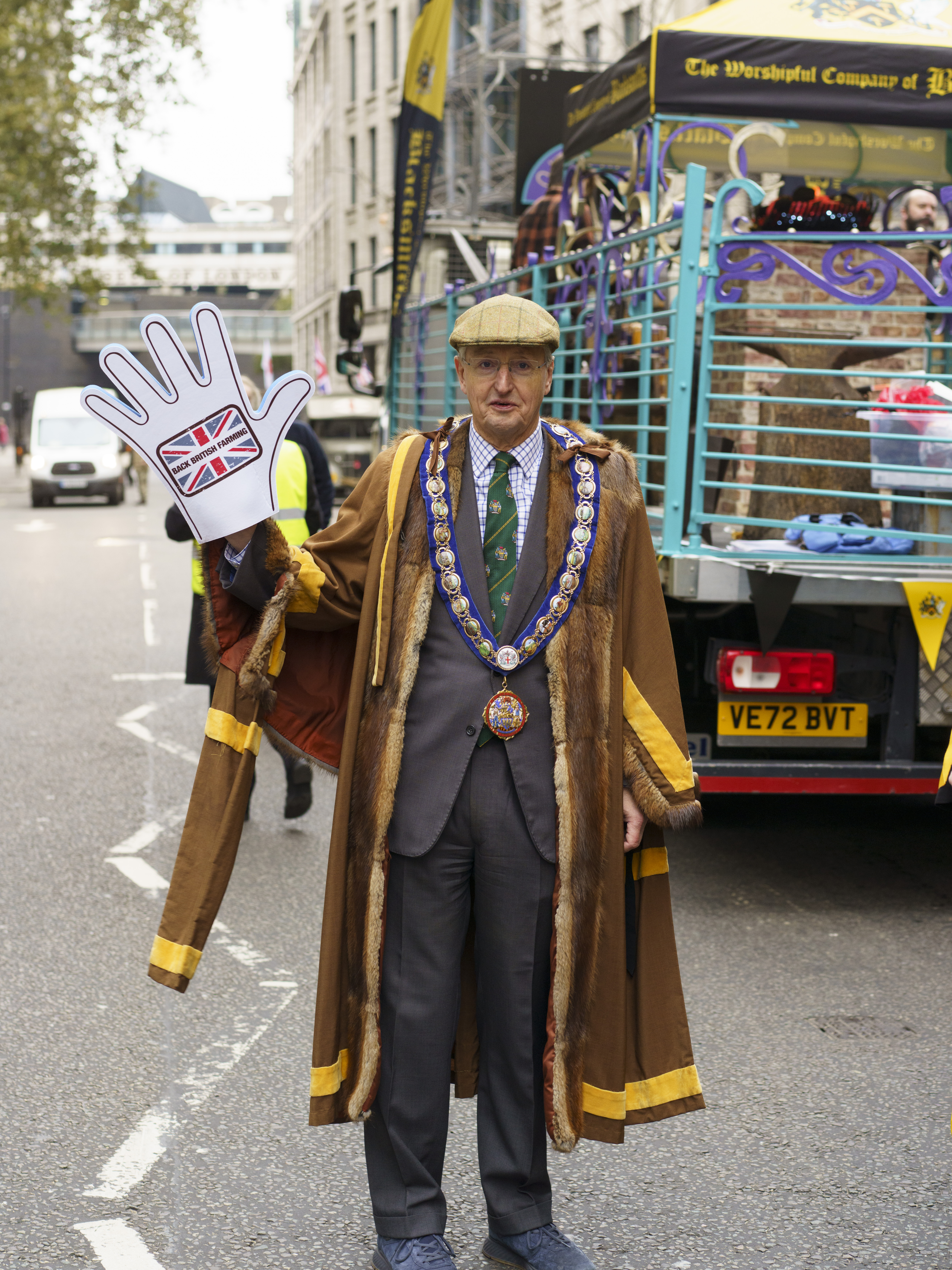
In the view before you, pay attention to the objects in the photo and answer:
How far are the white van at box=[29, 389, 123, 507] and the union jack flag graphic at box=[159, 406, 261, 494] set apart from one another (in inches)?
1125

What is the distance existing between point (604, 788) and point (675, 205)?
3233 mm

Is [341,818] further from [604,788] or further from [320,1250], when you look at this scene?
[320,1250]

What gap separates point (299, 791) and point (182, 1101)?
A: 8.69 ft

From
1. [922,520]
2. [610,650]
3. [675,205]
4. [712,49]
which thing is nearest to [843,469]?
[922,520]

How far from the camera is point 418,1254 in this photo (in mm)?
2805

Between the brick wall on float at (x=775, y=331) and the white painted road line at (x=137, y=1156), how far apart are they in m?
3.48

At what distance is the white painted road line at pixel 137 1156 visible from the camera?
127 inches

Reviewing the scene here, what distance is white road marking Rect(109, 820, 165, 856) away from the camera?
5930mm

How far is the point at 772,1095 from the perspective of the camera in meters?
3.74

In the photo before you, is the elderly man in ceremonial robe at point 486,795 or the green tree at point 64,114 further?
the green tree at point 64,114

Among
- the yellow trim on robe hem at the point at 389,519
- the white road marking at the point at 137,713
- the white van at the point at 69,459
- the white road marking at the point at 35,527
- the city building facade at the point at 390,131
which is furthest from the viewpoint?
the white van at the point at 69,459

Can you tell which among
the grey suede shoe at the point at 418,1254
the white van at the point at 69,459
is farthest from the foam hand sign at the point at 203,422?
the white van at the point at 69,459

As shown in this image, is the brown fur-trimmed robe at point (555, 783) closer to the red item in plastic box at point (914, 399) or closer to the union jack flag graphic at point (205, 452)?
the union jack flag graphic at point (205, 452)

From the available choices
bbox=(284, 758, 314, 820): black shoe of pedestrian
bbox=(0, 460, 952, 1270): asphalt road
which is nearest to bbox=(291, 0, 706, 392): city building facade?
bbox=(284, 758, 314, 820): black shoe of pedestrian
